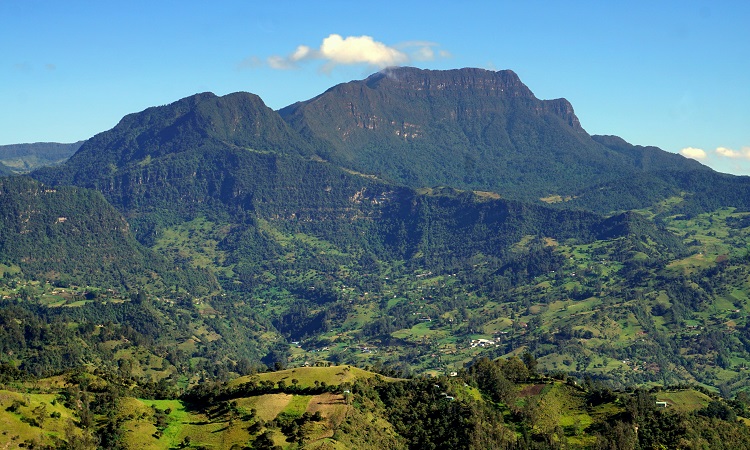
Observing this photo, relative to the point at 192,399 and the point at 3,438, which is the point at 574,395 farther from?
the point at 3,438

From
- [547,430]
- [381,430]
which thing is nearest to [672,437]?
[547,430]

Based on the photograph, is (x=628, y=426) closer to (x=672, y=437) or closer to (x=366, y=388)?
(x=672, y=437)

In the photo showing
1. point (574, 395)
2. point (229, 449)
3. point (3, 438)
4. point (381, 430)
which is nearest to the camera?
point (3, 438)

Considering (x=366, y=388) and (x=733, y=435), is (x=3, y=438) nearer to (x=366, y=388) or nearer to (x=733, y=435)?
(x=366, y=388)

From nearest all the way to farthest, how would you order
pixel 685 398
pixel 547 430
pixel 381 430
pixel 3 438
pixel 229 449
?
pixel 3 438
pixel 229 449
pixel 381 430
pixel 547 430
pixel 685 398

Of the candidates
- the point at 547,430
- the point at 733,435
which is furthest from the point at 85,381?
the point at 733,435

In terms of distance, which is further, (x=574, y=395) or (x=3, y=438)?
(x=574, y=395)

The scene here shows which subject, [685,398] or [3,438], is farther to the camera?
[685,398]

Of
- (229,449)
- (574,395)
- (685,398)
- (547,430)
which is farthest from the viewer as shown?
(685,398)

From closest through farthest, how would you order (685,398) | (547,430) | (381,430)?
1. (381,430)
2. (547,430)
3. (685,398)
